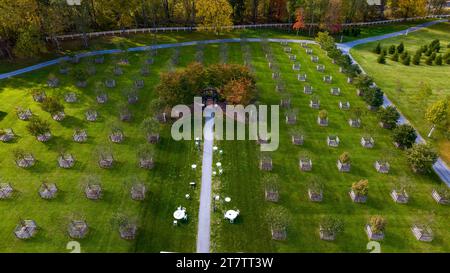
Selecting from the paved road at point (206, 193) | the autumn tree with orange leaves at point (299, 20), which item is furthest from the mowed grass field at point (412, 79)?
the paved road at point (206, 193)

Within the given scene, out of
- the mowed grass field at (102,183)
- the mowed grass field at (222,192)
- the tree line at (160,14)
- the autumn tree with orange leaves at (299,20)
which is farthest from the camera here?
the autumn tree with orange leaves at (299,20)

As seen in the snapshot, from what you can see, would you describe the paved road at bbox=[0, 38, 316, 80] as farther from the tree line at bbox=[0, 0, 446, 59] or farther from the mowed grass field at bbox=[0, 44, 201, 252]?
the mowed grass field at bbox=[0, 44, 201, 252]

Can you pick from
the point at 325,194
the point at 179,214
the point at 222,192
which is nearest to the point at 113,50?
the point at 222,192

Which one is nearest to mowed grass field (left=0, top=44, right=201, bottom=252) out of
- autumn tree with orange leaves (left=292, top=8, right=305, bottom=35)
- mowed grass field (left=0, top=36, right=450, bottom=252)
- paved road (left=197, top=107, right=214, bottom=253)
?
mowed grass field (left=0, top=36, right=450, bottom=252)

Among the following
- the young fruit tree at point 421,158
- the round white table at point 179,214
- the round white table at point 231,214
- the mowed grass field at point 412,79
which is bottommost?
the round white table at point 231,214

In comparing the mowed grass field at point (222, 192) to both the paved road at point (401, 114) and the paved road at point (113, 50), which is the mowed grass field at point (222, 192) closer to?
the paved road at point (401, 114)
